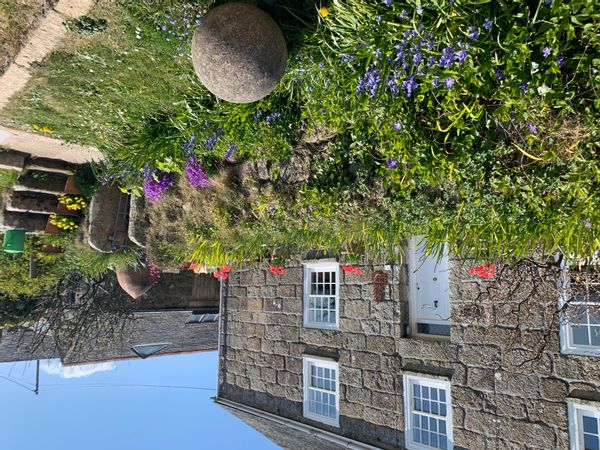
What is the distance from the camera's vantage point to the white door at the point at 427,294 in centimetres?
575

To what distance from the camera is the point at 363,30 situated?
3760 mm

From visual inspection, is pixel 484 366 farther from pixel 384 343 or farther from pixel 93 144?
pixel 93 144

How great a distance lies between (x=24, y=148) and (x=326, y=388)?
22.6ft

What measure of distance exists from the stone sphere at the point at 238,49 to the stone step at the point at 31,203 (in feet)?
19.5

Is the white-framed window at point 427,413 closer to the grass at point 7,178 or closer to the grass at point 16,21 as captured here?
the grass at point 16,21

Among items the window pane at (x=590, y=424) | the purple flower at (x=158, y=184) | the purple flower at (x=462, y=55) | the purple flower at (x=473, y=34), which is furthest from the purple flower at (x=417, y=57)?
the purple flower at (x=158, y=184)

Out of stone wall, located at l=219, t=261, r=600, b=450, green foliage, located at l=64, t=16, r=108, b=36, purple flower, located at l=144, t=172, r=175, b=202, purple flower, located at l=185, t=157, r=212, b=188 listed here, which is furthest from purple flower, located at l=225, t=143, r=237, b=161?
stone wall, located at l=219, t=261, r=600, b=450

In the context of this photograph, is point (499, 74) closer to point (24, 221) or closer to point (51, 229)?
point (51, 229)

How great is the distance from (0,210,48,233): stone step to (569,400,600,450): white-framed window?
951cm

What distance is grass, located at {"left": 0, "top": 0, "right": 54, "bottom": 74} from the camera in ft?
14.6

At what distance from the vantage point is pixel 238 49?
3.94 metres

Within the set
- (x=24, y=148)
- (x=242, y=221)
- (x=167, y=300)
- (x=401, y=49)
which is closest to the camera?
(x=401, y=49)

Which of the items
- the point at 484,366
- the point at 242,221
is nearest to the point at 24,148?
the point at 242,221

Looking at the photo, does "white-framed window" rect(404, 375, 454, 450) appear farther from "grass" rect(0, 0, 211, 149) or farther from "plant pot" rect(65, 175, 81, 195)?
"plant pot" rect(65, 175, 81, 195)
